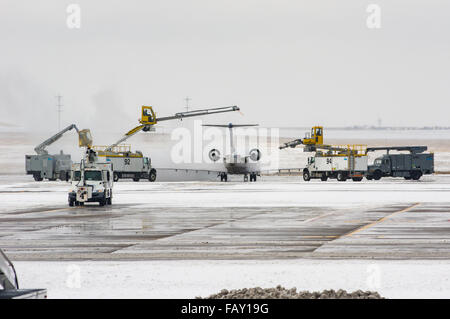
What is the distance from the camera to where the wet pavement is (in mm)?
20266

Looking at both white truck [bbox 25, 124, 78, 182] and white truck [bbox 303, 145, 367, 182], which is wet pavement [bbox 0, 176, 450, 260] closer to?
white truck [bbox 303, 145, 367, 182]

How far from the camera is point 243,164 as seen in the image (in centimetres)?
8788

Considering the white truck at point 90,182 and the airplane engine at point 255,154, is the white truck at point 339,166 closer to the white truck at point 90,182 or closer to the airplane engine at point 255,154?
the airplane engine at point 255,154

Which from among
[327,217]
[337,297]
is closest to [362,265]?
[337,297]

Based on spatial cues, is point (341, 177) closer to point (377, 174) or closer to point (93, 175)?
point (377, 174)

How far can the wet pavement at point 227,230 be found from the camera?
2027cm

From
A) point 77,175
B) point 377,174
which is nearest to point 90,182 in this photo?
point 77,175

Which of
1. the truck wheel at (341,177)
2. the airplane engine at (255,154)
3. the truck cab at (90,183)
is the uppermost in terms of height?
the airplane engine at (255,154)

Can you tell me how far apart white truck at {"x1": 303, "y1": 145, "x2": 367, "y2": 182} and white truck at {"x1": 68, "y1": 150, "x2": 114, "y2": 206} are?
50534 mm

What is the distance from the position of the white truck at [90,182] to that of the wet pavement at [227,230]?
0.79 m

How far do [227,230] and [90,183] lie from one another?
1765 centimetres

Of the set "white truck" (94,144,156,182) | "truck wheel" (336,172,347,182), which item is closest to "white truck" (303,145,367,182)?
"truck wheel" (336,172,347,182)

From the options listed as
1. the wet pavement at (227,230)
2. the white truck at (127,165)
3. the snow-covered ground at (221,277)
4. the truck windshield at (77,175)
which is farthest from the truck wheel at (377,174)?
the snow-covered ground at (221,277)
